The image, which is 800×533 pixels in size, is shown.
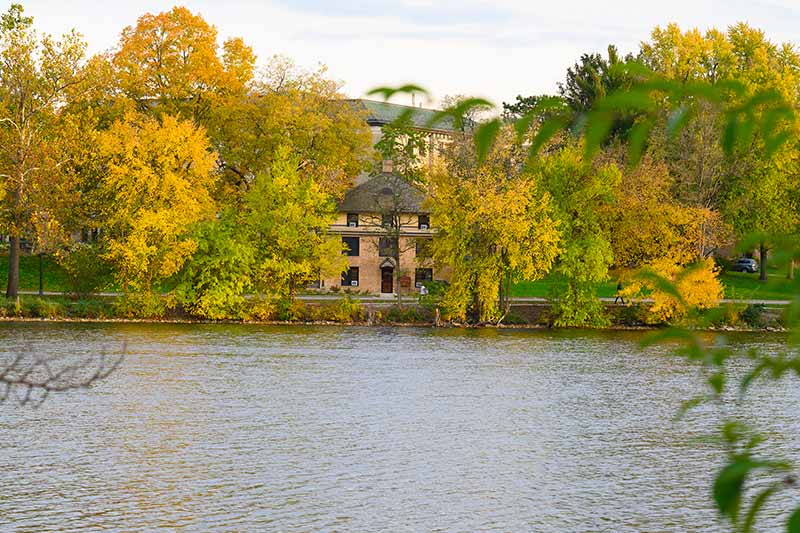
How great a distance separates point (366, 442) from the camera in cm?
2819

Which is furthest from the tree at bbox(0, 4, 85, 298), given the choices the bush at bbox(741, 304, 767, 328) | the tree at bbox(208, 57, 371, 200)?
the bush at bbox(741, 304, 767, 328)

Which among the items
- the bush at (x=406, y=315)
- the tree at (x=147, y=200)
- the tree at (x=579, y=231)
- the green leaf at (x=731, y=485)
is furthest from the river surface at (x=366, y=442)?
the tree at (x=579, y=231)

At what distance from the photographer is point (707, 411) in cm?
3447

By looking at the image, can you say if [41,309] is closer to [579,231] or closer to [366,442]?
[579,231]

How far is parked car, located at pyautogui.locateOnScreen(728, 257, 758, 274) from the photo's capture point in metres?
78.9

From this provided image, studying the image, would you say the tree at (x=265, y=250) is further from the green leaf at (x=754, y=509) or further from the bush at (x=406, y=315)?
the green leaf at (x=754, y=509)

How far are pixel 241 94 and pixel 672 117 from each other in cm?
6984

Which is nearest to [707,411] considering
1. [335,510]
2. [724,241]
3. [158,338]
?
[335,510]

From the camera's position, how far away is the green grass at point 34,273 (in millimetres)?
66312

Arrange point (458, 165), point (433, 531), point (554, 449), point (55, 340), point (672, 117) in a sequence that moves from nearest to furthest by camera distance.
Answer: point (672, 117) < point (433, 531) < point (554, 449) < point (55, 340) < point (458, 165)

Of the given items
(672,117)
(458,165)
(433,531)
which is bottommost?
(433,531)

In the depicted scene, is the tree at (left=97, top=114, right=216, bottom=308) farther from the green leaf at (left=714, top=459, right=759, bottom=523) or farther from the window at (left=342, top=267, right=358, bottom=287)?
the green leaf at (left=714, top=459, right=759, bottom=523)

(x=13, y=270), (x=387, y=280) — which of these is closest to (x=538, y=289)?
(x=387, y=280)

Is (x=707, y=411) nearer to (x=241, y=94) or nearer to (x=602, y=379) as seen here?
(x=602, y=379)
